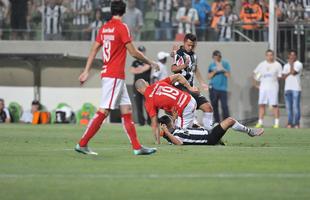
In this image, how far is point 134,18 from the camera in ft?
100

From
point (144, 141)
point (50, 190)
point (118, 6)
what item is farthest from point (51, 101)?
point (50, 190)

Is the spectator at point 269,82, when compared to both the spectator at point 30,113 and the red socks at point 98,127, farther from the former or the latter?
the red socks at point 98,127

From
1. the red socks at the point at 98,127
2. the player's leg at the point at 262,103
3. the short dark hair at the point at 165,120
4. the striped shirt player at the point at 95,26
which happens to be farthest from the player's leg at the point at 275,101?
the red socks at the point at 98,127

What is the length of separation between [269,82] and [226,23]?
2.57 meters

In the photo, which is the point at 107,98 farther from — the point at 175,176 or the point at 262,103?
the point at 262,103

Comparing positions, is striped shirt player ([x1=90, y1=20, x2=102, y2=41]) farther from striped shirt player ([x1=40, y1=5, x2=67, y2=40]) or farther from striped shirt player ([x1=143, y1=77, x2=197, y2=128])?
striped shirt player ([x1=143, y1=77, x2=197, y2=128])

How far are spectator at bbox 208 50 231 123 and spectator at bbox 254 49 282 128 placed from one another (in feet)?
3.46

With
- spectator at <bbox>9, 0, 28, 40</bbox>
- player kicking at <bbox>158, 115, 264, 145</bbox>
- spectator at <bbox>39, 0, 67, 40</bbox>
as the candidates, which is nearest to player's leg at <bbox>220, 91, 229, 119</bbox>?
spectator at <bbox>39, 0, 67, 40</bbox>

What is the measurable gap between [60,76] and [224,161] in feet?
65.4

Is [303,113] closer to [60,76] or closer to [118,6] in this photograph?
[60,76]

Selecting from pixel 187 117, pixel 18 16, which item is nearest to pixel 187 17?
pixel 18 16

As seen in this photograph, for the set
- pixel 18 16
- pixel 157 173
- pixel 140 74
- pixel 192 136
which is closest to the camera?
pixel 157 173

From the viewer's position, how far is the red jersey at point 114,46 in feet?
44.7

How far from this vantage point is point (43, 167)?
1215 centimetres
